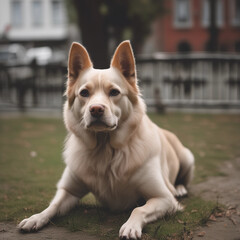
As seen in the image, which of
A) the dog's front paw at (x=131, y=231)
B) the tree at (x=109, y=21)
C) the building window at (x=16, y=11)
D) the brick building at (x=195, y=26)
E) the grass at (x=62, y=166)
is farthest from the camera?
the building window at (x=16, y=11)

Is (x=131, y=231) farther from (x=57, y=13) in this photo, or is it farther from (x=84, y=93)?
(x=57, y=13)

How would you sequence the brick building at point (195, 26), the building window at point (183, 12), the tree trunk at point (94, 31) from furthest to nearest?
the building window at point (183, 12), the brick building at point (195, 26), the tree trunk at point (94, 31)

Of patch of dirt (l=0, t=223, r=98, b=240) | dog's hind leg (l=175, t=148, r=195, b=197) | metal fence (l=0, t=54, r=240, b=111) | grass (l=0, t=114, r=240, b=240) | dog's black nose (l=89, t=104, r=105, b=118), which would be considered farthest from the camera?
metal fence (l=0, t=54, r=240, b=111)

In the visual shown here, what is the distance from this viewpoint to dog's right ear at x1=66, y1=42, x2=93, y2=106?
3.63 metres

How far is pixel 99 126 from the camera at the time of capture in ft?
10.8

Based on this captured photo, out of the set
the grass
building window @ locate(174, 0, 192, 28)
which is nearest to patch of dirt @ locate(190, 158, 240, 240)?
the grass

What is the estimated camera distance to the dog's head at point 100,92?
10.8 feet

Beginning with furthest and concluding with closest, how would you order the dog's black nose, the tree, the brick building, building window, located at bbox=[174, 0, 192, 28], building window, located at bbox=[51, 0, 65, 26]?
building window, located at bbox=[51, 0, 65, 26]
building window, located at bbox=[174, 0, 192, 28]
the brick building
the tree
the dog's black nose

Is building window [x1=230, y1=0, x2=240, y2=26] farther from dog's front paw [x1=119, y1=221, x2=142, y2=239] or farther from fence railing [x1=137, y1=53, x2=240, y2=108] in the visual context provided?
dog's front paw [x1=119, y1=221, x2=142, y2=239]

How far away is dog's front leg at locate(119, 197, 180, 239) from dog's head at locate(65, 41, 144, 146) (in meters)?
0.70

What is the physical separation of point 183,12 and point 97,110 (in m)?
37.0

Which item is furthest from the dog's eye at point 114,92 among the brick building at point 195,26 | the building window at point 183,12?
the building window at point 183,12

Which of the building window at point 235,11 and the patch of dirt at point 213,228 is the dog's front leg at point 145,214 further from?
the building window at point 235,11

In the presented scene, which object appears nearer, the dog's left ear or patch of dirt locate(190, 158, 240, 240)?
patch of dirt locate(190, 158, 240, 240)
